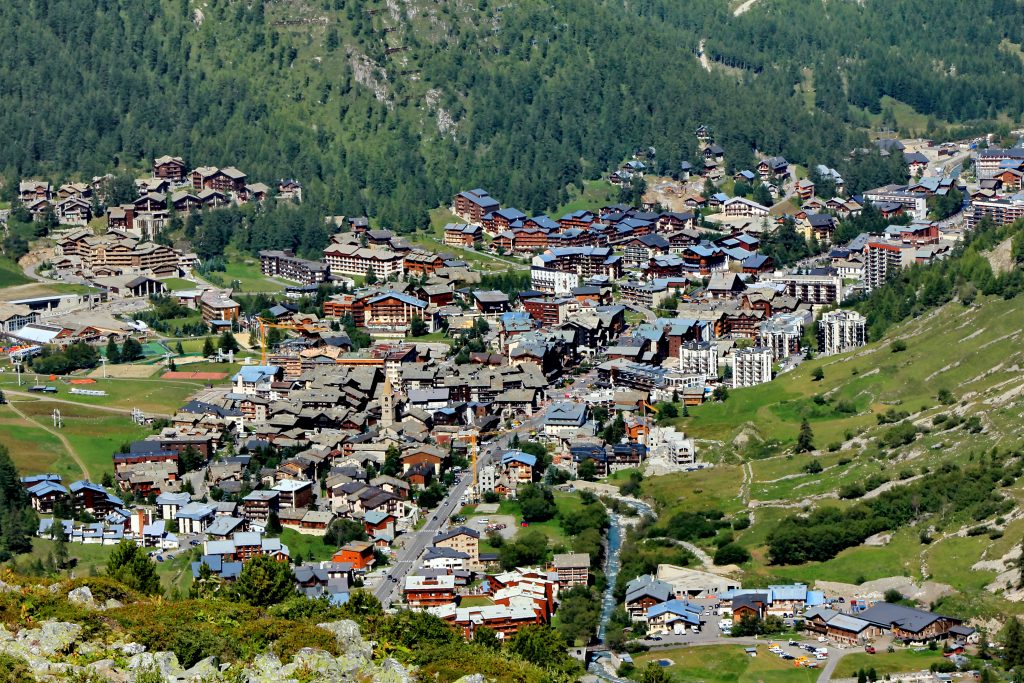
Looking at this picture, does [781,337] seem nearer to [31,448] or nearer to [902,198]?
[902,198]

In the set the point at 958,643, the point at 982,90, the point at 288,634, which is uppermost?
the point at 982,90

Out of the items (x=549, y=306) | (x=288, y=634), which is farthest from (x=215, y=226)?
(x=288, y=634)

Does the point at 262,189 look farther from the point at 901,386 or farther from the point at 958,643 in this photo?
the point at 958,643

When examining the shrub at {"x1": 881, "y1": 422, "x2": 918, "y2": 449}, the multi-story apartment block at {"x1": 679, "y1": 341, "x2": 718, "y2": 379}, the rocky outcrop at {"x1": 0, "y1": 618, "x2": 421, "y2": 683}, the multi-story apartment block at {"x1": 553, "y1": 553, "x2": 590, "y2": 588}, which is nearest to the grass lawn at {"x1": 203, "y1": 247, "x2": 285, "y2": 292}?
the multi-story apartment block at {"x1": 679, "y1": 341, "x2": 718, "y2": 379}

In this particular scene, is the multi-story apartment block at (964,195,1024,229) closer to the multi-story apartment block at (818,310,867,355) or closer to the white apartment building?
the multi-story apartment block at (818,310,867,355)

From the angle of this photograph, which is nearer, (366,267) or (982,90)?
(366,267)

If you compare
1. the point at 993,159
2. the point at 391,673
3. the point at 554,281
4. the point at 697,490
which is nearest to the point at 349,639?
the point at 391,673
